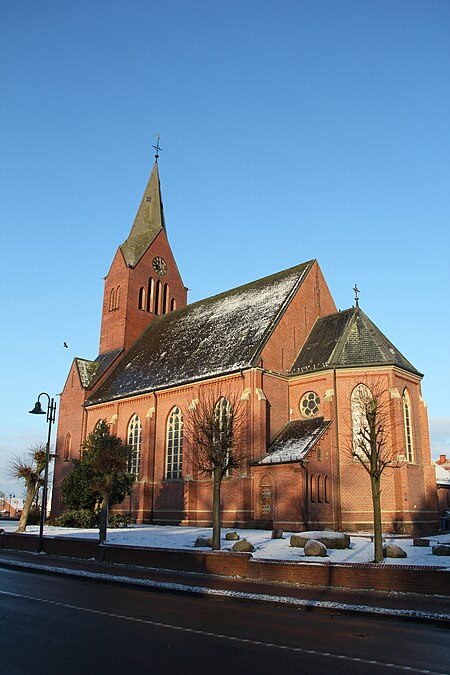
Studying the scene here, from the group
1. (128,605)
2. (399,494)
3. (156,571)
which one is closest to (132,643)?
(128,605)

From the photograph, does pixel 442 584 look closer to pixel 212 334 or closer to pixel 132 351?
→ pixel 212 334

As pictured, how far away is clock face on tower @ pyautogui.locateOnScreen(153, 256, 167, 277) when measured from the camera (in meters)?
53.2

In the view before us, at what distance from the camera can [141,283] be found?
5197 cm

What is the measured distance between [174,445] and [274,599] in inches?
1024

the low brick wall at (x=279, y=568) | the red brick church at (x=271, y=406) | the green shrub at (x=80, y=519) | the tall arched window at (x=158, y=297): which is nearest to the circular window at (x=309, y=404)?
the red brick church at (x=271, y=406)

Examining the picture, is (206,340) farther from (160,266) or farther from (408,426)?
(160,266)

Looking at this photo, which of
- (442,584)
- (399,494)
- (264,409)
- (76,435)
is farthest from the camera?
(76,435)

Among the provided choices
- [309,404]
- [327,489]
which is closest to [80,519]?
[327,489]

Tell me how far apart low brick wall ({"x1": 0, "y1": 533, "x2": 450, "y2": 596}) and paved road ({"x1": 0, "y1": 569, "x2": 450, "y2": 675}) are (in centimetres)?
287

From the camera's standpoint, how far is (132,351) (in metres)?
49.1

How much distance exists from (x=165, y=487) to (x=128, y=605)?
25977mm

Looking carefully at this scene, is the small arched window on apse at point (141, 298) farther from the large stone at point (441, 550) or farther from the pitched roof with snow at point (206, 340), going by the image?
the large stone at point (441, 550)

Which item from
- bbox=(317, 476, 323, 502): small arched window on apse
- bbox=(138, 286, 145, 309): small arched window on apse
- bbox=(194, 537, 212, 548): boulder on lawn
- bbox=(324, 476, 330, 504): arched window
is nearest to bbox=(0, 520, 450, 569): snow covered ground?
bbox=(194, 537, 212, 548): boulder on lawn

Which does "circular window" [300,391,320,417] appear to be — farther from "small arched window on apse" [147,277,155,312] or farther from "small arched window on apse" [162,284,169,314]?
"small arched window on apse" [162,284,169,314]
